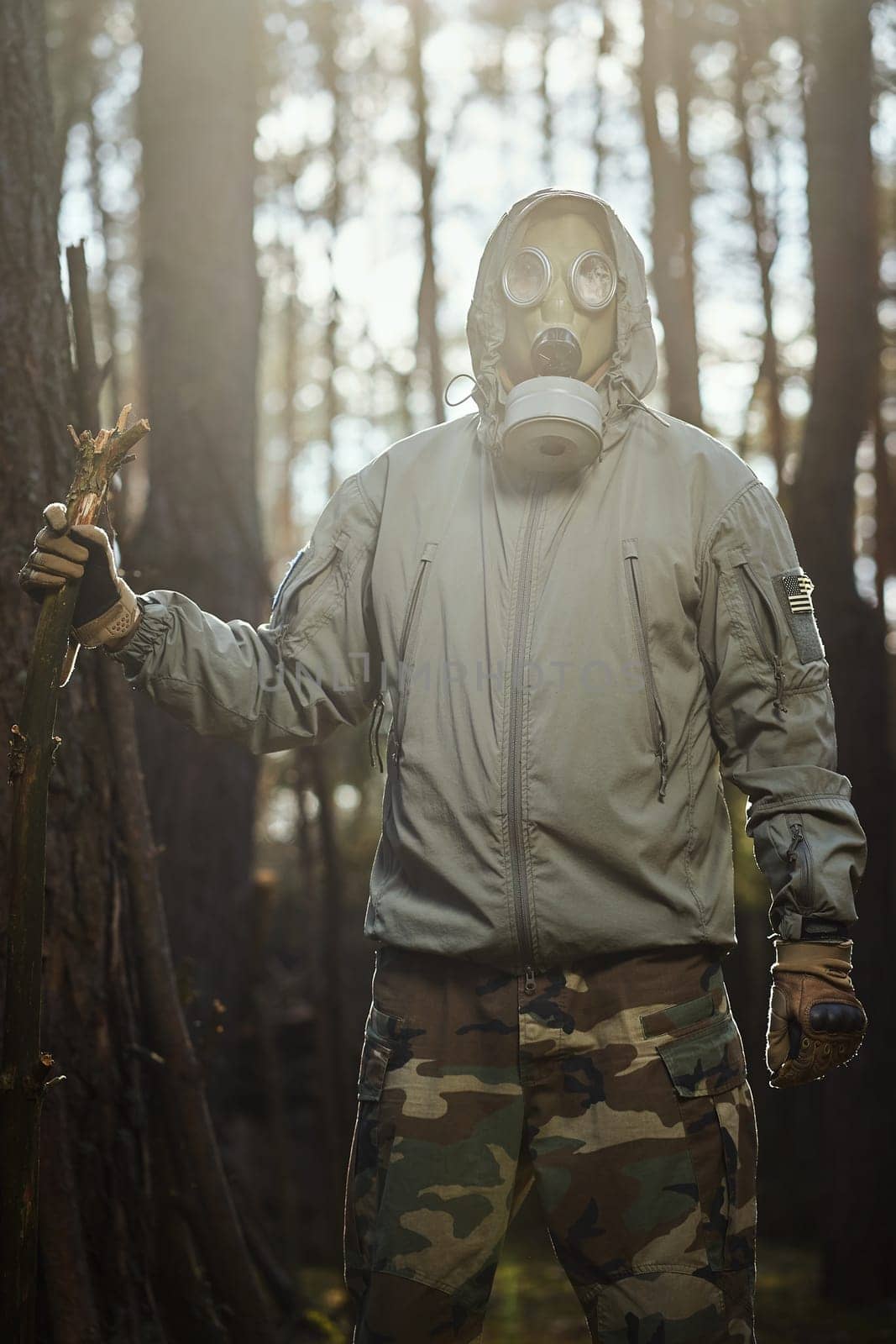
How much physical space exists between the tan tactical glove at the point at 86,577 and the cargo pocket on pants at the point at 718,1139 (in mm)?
1357

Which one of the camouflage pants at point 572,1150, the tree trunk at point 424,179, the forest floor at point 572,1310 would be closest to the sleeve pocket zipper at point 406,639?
the camouflage pants at point 572,1150

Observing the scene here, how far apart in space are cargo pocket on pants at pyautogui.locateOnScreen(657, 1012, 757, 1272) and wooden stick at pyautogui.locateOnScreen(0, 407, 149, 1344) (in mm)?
1213

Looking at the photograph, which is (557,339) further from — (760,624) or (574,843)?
(574,843)

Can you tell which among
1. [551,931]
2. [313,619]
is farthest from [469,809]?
[313,619]

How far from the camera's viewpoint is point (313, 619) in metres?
2.88

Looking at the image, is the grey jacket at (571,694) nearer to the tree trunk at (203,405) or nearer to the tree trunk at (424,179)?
the tree trunk at (203,405)

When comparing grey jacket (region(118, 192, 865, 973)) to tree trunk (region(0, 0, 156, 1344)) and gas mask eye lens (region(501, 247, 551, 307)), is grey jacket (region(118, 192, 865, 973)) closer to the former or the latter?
gas mask eye lens (region(501, 247, 551, 307))

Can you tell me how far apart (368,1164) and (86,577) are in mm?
1293

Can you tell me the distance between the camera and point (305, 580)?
2.89 metres

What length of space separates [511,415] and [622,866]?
0.97 metres

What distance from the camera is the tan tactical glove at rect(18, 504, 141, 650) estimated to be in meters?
2.44

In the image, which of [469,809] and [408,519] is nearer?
[469,809]

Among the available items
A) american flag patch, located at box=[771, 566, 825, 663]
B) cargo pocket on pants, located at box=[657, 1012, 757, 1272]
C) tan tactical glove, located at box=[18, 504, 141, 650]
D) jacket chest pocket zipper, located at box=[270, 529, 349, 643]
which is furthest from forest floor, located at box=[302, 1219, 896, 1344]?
american flag patch, located at box=[771, 566, 825, 663]

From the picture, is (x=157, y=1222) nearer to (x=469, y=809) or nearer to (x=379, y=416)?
(x=469, y=809)
